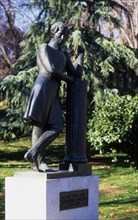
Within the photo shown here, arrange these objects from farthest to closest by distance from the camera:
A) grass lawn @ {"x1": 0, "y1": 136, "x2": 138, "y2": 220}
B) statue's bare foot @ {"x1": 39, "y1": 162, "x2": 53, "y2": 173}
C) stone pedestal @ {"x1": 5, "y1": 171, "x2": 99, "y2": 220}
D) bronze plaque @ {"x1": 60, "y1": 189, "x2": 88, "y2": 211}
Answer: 1. grass lawn @ {"x1": 0, "y1": 136, "x2": 138, "y2": 220}
2. statue's bare foot @ {"x1": 39, "y1": 162, "x2": 53, "y2": 173}
3. bronze plaque @ {"x1": 60, "y1": 189, "x2": 88, "y2": 211}
4. stone pedestal @ {"x1": 5, "y1": 171, "x2": 99, "y2": 220}

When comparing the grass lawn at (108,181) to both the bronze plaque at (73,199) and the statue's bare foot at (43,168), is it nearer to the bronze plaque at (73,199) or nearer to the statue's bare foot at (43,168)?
the bronze plaque at (73,199)

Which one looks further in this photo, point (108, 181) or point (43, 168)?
point (108, 181)

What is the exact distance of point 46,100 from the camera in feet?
23.3

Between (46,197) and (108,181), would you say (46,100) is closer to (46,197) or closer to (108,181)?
(46,197)

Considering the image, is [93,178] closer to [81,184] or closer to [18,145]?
[81,184]

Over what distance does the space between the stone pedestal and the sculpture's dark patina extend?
1.05 ft

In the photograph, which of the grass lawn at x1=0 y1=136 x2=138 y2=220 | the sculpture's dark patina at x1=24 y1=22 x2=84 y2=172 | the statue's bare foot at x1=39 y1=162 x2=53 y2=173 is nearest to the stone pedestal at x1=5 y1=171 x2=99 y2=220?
the statue's bare foot at x1=39 y1=162 x2=53 y2=173

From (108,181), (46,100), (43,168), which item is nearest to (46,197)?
(43,168)

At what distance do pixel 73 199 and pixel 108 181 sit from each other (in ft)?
24.1

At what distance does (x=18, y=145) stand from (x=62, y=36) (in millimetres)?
17570

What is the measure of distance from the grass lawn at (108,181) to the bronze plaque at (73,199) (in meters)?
2.22

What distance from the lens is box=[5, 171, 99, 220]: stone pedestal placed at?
6680mm

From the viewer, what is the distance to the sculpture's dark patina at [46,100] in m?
7.05

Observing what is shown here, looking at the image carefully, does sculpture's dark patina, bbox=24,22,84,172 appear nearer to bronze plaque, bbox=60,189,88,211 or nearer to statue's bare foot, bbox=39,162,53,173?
statue's bare foot, bbox=39,162,53,173
